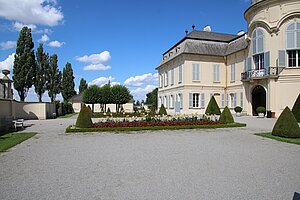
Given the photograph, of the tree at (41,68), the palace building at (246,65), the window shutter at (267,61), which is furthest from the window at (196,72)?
the tree at (41,68)

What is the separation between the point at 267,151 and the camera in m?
7.41

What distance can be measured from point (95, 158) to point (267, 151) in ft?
16.8

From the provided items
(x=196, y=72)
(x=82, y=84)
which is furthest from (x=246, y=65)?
(x=82, y=84)

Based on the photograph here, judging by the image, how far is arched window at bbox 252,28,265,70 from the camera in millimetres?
23750

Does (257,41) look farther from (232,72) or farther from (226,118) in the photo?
(226,118)

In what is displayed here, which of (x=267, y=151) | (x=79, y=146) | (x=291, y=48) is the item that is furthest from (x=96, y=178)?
(x=291, y=48)

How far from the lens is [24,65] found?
28812 millimetres

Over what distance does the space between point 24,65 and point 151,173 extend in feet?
93.9

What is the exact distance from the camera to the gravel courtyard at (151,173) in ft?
13.0

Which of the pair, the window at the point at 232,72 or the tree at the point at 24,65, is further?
the window at the point at 232,72

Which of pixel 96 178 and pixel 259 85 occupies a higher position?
pixel 259 85

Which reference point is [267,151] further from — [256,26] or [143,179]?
[256,26]

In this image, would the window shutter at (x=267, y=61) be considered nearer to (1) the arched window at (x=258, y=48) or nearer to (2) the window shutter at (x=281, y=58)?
(1) the arched window at (x=258, y=48)

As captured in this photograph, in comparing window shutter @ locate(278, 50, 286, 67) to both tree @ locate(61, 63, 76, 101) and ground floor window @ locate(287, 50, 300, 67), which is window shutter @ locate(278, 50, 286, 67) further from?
tree @ locate(61, 63, 76, 101)
